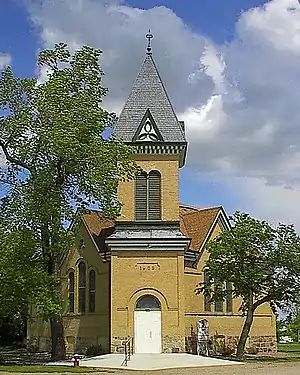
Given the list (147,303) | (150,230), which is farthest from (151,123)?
(147,303)

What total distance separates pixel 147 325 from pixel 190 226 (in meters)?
11.8

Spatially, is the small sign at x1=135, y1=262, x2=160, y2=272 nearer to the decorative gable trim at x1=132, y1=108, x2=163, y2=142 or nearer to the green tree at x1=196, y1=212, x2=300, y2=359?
the green tree at x1=196, y1=212, x2=300, y2=359

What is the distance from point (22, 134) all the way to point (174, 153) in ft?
34.6

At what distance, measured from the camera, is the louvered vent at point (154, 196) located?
3872cm

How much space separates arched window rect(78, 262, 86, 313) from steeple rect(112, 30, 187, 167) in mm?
10183

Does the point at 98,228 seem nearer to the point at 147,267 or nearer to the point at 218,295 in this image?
the point at 147,267

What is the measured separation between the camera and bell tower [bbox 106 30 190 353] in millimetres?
36562

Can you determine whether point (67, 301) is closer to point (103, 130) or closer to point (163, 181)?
point (163, 181)

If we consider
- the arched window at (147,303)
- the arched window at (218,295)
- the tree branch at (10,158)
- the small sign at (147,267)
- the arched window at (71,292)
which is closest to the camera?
the tree branch at (10,158)

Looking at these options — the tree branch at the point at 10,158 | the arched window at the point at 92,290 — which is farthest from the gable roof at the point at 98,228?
the tree branch at the point at 10,158

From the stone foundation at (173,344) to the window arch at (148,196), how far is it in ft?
23.7

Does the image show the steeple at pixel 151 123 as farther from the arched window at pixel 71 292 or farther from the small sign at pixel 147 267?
the arched window at pixel 71 292

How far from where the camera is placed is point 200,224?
1816 inches

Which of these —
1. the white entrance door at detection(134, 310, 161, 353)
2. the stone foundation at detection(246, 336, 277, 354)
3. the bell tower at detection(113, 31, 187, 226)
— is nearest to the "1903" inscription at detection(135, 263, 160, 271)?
the white entrance door at detection(134, 310, 161, 353)
